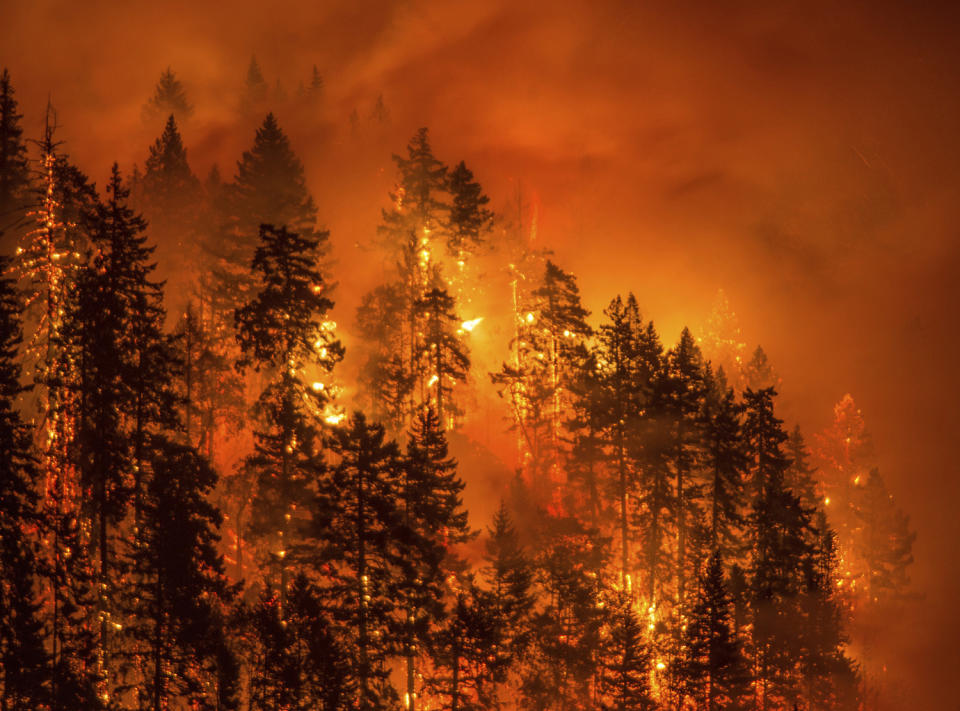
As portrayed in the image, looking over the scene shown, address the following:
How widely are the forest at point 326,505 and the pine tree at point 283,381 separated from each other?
0.11 m

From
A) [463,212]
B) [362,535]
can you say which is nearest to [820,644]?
[362,535]

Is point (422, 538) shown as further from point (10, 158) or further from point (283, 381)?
point (10, 158)

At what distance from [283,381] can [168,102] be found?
111m

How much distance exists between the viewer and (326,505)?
25.2 m

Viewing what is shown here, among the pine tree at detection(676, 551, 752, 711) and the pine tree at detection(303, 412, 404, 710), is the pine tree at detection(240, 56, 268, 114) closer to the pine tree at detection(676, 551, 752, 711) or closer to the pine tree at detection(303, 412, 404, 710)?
the pine tree at detection(303, 412, 404, 710)

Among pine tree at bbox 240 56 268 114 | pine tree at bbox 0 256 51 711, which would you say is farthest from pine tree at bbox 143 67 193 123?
pine tree at bbox 0 256 51 711

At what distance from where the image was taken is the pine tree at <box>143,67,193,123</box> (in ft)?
394

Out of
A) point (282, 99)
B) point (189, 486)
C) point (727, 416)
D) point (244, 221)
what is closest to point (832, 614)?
point (727, 416)

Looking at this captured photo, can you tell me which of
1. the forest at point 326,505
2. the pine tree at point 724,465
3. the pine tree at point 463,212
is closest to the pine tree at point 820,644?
the forest at point 326,505

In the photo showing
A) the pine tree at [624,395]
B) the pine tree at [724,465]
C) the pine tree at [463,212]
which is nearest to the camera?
the pine tree at [724,465]

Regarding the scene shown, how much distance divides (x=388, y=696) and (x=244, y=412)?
66.6ft

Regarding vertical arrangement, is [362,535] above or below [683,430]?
below

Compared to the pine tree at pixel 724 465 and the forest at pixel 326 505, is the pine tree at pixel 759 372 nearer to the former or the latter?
the forest at pixel 326 505

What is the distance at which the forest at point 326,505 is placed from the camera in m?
23.4
